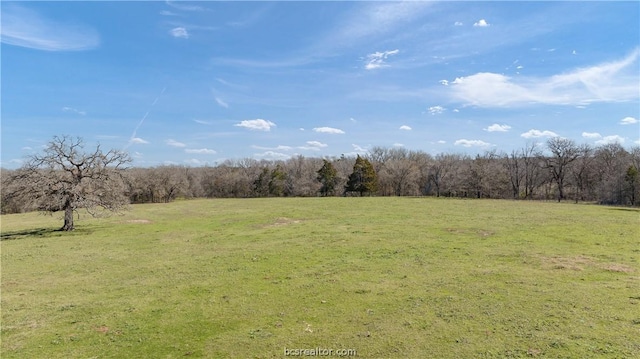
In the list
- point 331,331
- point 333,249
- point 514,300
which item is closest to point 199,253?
point 333,249

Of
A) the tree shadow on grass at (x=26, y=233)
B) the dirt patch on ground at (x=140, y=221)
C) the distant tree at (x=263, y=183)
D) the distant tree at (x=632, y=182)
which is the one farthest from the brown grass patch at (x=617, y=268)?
the distant tree at (x=263, y=183)

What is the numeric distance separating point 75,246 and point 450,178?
8316cm

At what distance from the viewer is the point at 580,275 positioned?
15.2 m

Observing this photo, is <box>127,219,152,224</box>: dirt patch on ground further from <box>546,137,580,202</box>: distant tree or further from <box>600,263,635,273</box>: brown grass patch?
<box>546,137,580,202</box>: distant tree

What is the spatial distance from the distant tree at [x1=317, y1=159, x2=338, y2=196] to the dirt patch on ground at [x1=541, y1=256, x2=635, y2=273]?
73.1 metres

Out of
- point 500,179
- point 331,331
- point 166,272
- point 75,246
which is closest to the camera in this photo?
point 331,331

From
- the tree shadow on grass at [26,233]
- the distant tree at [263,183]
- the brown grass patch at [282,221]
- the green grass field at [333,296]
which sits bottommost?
the tree shadow on grass at [26,233]

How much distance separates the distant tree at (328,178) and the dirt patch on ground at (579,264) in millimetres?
73142

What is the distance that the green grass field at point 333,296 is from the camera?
9531 mm

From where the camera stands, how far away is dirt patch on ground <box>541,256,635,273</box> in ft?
53.1

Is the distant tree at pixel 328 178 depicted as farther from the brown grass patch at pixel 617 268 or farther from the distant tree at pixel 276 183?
the brown grass patch at pixel 617 268

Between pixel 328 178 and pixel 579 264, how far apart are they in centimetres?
7460

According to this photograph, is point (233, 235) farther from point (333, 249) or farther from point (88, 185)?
point (88, 185)

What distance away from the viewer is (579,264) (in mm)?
17062
